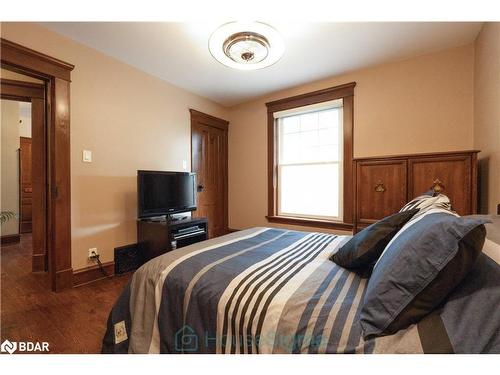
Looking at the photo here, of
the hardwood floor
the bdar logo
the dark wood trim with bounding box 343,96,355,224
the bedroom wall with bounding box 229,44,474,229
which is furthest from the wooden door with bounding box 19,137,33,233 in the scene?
the dark wood trim with bounding box 343,96,355,224

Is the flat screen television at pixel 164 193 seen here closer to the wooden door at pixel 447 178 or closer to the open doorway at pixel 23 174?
the open doorway at pixel 23 174

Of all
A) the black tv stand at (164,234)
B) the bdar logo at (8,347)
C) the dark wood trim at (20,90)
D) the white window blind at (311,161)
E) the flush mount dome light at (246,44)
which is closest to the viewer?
the bdar logo at (8,347)

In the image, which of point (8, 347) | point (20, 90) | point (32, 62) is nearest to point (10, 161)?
point (20, 90)

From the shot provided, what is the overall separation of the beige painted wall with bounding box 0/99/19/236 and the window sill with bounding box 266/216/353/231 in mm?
4677

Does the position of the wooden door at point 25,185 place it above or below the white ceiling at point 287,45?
below

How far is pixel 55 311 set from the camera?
1.81m

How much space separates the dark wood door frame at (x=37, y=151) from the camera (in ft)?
8.66

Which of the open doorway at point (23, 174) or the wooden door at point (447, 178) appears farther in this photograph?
the open doorway at point (23, 174)

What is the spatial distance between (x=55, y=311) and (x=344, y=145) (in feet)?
11.3

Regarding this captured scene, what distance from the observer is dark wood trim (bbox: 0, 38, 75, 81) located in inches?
72.0

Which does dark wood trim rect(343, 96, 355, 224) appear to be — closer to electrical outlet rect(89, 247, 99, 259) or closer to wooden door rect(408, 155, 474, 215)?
wooden door rect(408, 155, 474, 215)

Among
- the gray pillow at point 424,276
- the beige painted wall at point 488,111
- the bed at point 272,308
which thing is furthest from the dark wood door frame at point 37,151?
the beige painted wall at point 488,111

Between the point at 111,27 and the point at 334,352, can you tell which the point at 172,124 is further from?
the point at 334,352
